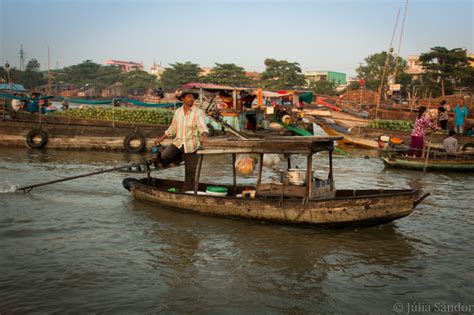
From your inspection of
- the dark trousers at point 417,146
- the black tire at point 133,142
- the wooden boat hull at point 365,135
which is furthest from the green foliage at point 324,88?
the dark trousers at point 417,146

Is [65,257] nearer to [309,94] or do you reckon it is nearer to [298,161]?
[298,161]

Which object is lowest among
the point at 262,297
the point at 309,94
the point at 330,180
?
the point at 262,297

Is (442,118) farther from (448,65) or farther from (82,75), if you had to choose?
(82,75)

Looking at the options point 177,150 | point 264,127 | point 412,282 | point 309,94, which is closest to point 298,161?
point 264,127

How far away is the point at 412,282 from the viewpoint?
5770 millimetres

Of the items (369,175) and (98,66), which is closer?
(369,175)

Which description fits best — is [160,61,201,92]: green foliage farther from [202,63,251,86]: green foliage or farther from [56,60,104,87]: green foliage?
[56,60,104,87]: green foliage

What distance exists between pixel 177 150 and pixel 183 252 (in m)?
2.66

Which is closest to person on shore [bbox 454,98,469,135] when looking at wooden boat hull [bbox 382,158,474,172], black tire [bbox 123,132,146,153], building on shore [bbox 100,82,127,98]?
wooden boat hull [bbox 382,158,474,172]

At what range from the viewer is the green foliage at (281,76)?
57.4 meters

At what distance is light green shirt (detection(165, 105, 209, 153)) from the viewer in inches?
329

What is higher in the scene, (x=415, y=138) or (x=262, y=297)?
(x=415, y=138)

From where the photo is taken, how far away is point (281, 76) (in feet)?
190

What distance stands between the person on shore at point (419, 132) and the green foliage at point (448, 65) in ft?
78.3
